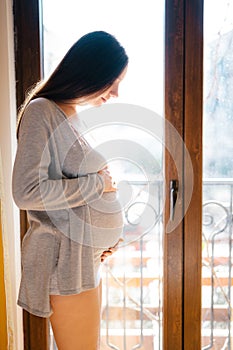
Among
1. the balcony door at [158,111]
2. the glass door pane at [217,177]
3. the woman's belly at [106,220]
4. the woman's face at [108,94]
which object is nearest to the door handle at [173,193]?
the balcony door at [158,111]

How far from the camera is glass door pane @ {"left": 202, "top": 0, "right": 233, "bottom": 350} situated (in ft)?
5.37

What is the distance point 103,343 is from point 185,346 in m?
0.39

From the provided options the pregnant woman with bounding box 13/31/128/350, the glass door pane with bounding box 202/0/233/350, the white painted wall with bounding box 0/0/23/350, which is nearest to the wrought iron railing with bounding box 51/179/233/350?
the glass door pane with bounding box 202/0/233/350

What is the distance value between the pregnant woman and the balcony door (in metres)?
0.41

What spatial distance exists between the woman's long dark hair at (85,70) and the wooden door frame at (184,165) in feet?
1.46

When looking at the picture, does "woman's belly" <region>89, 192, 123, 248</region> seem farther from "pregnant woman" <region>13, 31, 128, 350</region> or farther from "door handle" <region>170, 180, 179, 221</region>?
"door handle" <region>170, 180, 179, 221</region>

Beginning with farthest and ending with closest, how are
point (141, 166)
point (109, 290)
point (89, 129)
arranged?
point (109, 290), point (141, 166), point (89, 129)

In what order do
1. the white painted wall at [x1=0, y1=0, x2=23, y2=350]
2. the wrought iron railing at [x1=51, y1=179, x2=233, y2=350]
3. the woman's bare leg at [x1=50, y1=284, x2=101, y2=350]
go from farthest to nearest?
1. the wrought iron railing at [x1=51, y1=179, x2=233, y2=350]
2. the white painted wall at [x1=0, y1=0, x2=23, y2=350]
3. the woman's bare leg at [x1=50, y1=284, x2=101, y2=350]

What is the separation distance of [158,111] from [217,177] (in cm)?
38

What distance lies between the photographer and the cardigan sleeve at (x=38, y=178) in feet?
3.63

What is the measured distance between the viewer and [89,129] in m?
1.58

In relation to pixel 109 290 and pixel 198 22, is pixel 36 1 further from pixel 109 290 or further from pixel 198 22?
pixel 109 290

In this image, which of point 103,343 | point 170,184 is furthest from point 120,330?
point 170,184

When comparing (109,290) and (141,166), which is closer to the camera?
(141,166)
